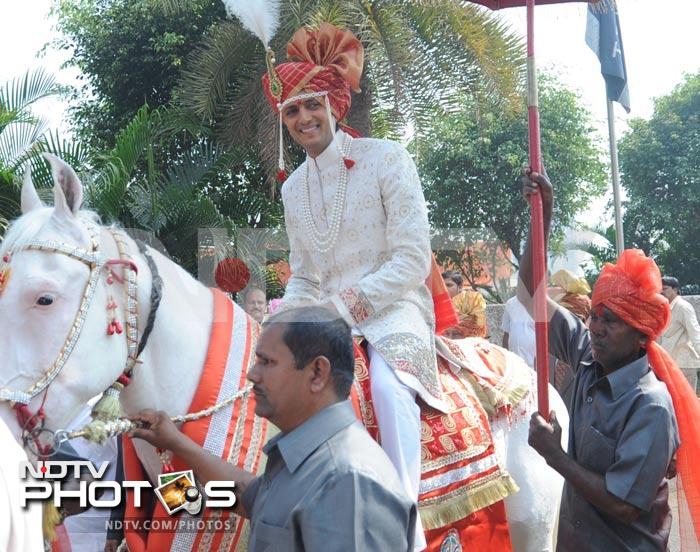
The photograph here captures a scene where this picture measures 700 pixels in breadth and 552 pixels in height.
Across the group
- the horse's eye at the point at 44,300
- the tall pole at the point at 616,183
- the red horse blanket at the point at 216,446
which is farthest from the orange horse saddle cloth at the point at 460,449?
the tall pole at the point at 616,183

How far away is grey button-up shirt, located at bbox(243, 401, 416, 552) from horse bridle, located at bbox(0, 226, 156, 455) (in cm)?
96

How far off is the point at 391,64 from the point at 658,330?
751 centimetres

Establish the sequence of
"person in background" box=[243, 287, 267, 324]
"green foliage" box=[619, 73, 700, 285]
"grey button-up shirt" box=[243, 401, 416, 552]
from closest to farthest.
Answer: "grey button-up shirt" box=[243, 401, 416, 552]
"person in background" box=[243, 287, 267, 324]
"green foliage" box=[619, 73, 700, 285]

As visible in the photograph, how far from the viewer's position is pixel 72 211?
3.04 metres

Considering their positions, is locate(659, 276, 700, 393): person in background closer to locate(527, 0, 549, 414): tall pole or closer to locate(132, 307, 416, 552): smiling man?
locate(527, 0, 549, 414): tall pole

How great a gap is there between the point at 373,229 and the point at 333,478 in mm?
1868

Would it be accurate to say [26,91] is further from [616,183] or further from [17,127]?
[616,183]

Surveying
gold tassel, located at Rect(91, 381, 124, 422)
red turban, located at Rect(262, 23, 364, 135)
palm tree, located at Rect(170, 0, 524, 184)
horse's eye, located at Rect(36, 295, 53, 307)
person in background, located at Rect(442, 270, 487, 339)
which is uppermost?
palm tree, located at Rect(170, 0, 524, 184)

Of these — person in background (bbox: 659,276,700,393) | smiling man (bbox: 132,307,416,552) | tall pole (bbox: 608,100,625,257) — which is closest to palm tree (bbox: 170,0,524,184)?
tall pole (bbox: 608,100,625,257)

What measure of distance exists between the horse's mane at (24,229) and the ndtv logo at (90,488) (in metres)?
0.69

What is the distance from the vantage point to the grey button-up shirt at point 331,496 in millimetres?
1832

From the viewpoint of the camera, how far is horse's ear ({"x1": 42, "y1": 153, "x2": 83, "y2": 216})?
295 cm

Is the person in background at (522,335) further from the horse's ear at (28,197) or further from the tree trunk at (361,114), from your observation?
the horse's ear at (28,197)

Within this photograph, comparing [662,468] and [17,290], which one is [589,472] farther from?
[17,290]
